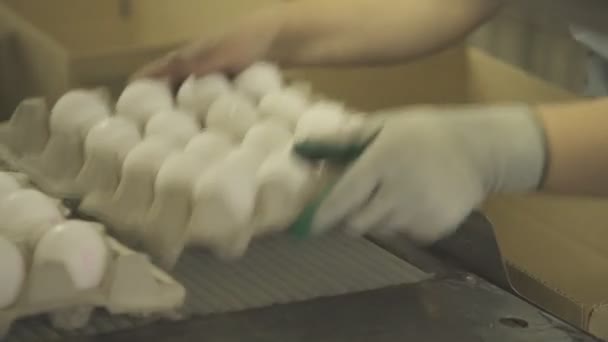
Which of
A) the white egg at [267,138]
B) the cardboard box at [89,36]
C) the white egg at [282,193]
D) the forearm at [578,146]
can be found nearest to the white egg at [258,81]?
the white egg at [267,138]

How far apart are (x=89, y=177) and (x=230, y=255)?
0.71 ft

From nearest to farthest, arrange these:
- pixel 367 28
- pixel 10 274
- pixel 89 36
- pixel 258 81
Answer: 1. pixel 10 274
2. pixel 258 81
3. pixel 367 28
4. pixel 89 36

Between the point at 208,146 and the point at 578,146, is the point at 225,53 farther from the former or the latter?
the point at 578,146

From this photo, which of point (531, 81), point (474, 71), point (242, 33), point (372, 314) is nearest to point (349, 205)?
point (372, 314)

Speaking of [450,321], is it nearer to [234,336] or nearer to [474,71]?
[234,336]

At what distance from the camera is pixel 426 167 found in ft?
3.04

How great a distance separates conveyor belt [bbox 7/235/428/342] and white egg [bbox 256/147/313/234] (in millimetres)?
67

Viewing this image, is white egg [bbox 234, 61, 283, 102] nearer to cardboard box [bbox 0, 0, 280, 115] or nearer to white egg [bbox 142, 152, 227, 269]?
white egg [bbox 142, 152, 227, 269]

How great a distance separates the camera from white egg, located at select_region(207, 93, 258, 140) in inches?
43.4

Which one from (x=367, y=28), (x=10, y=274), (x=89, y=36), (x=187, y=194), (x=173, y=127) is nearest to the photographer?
(x=10, y=274)

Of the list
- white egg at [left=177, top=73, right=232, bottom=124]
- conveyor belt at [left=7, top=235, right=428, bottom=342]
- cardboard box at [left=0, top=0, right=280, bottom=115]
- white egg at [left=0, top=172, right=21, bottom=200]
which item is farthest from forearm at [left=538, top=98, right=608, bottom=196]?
cardboard box at [left=0, top=0, right=280, bottom=115]

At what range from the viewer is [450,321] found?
94 cm

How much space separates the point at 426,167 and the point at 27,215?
13.6 inches

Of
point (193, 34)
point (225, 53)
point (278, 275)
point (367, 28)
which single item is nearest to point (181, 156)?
point (278, 275)
